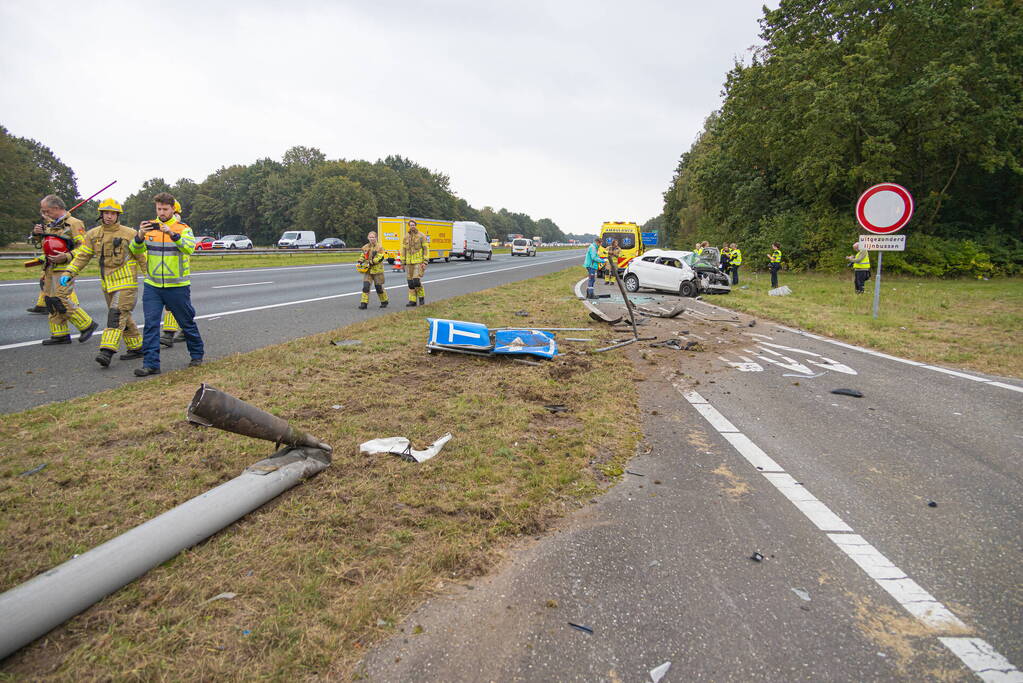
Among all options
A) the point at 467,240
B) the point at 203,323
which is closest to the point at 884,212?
the point at 203,323

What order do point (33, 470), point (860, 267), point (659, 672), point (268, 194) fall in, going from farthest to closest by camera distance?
point (268, 194), point (860, 267), point (33, 470), point (659, 672)

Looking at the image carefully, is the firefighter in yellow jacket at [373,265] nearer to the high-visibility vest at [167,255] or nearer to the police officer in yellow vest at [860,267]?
the high-visibility vest at [167,255]

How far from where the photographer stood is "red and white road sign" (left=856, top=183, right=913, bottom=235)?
1059 cm

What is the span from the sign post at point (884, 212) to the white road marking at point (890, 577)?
8838mm

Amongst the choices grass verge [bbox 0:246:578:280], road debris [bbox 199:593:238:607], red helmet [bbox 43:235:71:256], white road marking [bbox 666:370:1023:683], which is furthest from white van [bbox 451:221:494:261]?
road debris [bbox 199:593:238:607]

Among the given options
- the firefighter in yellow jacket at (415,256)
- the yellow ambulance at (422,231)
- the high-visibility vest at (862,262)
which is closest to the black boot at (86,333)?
the firefighter in yellow jacket at (415,256)

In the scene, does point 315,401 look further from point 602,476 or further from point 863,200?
point 863,200

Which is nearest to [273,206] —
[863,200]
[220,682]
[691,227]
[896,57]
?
[691,227]

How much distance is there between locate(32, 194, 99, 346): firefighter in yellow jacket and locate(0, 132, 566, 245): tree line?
63526mm

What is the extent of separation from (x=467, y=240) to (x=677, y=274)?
22.5 meters

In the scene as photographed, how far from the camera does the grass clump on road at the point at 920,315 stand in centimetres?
808

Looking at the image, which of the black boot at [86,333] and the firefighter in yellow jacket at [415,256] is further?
the firefighter in yellow jacket at [415,256]

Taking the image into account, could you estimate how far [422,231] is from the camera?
1194 inches

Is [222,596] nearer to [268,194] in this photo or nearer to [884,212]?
[884,212]
